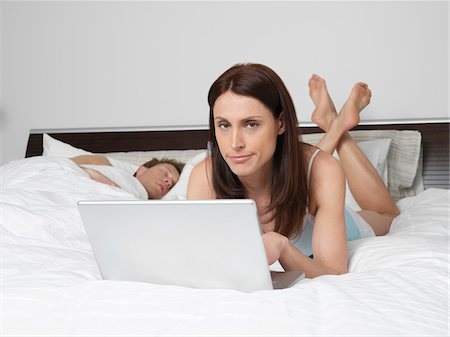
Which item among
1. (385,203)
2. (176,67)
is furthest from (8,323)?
(176,67)

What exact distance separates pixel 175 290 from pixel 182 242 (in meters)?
0.09

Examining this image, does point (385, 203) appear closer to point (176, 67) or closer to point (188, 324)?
point (176, 67)

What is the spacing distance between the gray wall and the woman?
162 centimetres

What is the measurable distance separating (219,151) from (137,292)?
0.67m

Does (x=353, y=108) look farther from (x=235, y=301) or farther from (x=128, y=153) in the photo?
(x=235, y=301)

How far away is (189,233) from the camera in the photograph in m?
1.33

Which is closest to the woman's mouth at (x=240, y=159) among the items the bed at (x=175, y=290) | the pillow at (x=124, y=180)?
the bed at (x=175, y=290)

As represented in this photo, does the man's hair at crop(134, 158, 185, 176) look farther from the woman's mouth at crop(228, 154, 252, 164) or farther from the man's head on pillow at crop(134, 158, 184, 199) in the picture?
the woman's mouth at crop(228, 154, 252, 164)

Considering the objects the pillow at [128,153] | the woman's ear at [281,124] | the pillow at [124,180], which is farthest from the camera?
the pillow at [128,153]

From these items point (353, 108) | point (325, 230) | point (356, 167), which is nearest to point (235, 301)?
point (325, 230)

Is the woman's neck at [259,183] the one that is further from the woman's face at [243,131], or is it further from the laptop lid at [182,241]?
the laptop lid at [182,241]

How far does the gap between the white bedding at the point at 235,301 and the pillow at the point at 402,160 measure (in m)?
1.31

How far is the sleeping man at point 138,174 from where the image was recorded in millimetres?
2850

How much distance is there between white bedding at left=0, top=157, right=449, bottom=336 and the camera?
1171 millimetres
